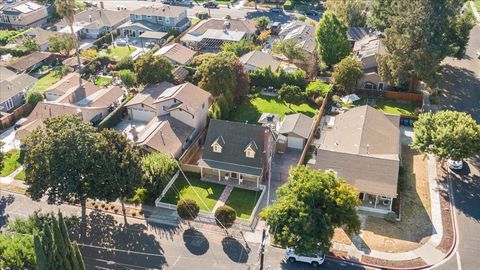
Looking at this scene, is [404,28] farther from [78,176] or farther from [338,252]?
[78,176]

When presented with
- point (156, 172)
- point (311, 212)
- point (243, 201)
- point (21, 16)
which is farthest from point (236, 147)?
point (21, 16)

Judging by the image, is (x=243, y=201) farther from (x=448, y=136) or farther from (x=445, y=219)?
(x=448, y=136)

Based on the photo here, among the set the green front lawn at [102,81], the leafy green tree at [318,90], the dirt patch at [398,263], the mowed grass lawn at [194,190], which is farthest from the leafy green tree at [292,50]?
the dirt patch at [398,263]

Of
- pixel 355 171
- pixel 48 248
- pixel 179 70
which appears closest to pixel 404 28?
pixel 355 171

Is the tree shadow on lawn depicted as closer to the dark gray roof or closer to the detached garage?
the detached garage

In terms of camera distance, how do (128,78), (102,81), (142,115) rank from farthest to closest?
(102,81) < (128,78) < (142,115)
